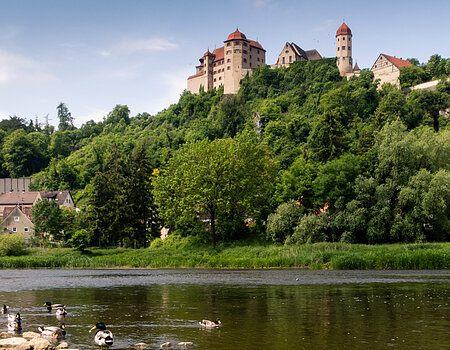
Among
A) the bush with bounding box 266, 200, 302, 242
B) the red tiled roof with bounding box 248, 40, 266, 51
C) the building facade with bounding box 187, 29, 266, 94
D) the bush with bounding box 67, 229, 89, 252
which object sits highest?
the red tiled roof with bounding box 248, 40, 266, 51

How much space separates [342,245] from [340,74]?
372 feet

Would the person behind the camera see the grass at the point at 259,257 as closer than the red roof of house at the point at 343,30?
Yes

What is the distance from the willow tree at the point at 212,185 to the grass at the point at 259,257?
198 inches

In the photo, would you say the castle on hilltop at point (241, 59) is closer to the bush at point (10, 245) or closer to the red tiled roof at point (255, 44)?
the red tiled roof at point (255, 44)

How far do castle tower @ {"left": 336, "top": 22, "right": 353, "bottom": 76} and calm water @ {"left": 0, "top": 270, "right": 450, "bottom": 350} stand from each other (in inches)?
Answer: 4980

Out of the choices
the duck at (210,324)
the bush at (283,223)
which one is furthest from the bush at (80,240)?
the duck at (210,324)

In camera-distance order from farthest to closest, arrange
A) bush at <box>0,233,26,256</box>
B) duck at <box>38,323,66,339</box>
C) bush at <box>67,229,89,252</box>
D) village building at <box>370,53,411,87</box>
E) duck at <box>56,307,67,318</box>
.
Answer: village building at <box>370,53,411,87</box>
bush at <box>67,229,89,252</box>
bush at <box>0,233,26,256</box>
duck at <box>56,307,67,318</box>
duck at <box>38,323,66,339</box>

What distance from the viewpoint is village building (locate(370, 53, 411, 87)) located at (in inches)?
5571

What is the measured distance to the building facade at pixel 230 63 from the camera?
6873 inches

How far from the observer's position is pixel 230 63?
176 m

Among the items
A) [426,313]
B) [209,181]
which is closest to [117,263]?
[209,181]

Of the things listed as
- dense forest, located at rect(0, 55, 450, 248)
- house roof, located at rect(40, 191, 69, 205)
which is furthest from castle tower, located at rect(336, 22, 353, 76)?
house roof, located at rect(40, 191, 69, 205)

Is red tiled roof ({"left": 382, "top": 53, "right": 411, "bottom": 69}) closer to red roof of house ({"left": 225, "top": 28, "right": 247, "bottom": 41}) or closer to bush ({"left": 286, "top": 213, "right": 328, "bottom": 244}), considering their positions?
red roof of house ({"left": 225, "top": 28, "right": 247, "bottom": 41})

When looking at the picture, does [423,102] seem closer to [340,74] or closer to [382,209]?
[340,74]
